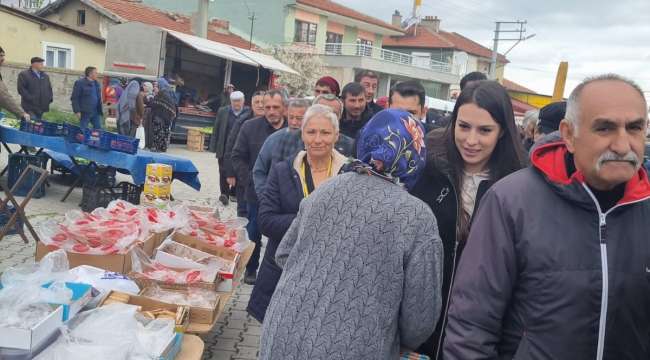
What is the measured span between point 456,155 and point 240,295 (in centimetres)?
350

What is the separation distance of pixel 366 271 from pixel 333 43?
36.8 metres

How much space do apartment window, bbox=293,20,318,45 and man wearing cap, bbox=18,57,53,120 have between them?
24.8 meters

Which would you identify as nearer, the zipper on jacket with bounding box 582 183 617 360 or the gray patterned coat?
the zipper on jacket with bounding box 582 183 617 360

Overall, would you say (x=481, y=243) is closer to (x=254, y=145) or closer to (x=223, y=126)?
(x=254, y=145)

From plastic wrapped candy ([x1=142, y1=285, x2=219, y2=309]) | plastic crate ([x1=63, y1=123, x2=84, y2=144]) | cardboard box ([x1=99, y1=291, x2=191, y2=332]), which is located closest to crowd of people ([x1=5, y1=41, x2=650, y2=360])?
cardboard box ([x1=99, y1=291, x2=191, y2=332])

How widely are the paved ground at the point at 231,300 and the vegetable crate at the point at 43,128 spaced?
3.24ft

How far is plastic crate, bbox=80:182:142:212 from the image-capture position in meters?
7.88

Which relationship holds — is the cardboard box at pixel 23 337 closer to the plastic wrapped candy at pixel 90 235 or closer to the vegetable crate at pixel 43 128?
the plastic wrapped candy at pixel 90 235

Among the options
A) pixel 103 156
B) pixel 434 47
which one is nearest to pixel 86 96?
pixel 103 156

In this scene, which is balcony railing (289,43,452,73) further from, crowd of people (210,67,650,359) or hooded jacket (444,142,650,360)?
hooded jacket (444,142,650,360)

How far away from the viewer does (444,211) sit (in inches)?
95.9

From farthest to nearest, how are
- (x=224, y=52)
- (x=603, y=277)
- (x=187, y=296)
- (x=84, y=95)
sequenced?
1. (x=224, y=52)
2. (x=84, y=95)
3. (x=187, y=296)
4. (x=603, y=277)

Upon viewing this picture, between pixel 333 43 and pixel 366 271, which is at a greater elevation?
pixel 333 43

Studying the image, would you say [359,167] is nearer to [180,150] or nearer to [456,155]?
[456,155]
